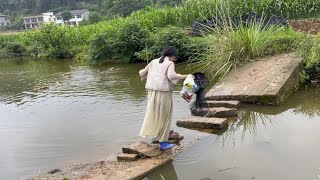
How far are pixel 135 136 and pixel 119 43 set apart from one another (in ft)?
28.3

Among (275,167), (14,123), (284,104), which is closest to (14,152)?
(14,123)

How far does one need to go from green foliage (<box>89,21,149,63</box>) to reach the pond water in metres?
4.64

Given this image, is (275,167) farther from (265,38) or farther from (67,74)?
(67,74)

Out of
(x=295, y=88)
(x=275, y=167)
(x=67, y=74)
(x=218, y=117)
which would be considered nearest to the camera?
(x=275, y=167)

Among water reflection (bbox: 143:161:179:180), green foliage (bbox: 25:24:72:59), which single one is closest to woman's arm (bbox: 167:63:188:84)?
water reflection (bbox: 143:161:179:180)

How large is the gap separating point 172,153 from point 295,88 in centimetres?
407

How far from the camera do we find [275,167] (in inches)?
164

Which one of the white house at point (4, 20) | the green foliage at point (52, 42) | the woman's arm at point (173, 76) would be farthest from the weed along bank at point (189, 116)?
the white house at point (4, 20)

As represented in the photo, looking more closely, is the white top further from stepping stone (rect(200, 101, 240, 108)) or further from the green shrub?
the green shrub

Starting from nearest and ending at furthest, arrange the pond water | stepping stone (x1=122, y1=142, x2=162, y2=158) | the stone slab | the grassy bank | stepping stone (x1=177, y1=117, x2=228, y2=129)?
1. the pond water
2. stepping stone (x1=122, y1=142, x2=162, y2=158)
3. stepping stone (x1=177, y1=117, x2=228, y2=129)
4. the stone slab
5. the grassy bank

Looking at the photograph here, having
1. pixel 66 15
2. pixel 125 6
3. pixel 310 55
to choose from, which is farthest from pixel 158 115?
pixel 66 15

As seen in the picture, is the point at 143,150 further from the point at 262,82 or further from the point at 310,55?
the point at 310,55

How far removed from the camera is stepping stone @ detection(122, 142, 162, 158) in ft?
15.2

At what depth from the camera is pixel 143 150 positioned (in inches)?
185
